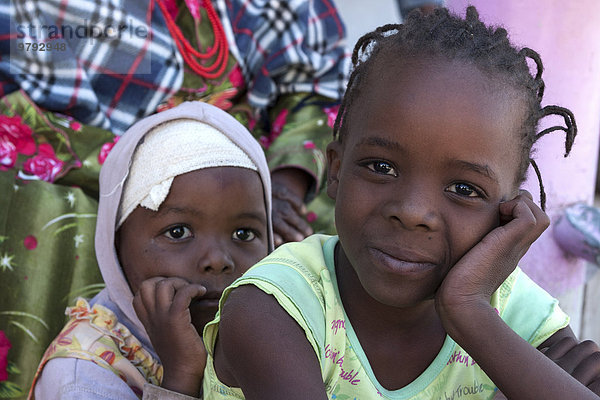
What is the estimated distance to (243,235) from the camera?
7.44 feet

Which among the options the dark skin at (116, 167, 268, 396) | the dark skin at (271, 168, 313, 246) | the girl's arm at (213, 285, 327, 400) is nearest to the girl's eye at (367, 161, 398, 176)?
the girl's arm at (213, 285, 327, 400)

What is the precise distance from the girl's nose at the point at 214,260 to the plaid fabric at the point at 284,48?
1058 mm

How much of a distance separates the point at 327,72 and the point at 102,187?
1.24 meters

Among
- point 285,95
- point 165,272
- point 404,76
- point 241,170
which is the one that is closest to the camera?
point 404,76

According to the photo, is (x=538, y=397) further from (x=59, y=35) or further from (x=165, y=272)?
(x=59, y=35)

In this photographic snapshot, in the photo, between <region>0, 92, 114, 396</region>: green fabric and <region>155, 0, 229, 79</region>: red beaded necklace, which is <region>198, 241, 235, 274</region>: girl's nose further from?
<region>155, 0, 229, 79</region>: red beaded necklace

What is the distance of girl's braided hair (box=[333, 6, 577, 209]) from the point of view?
1.57 m

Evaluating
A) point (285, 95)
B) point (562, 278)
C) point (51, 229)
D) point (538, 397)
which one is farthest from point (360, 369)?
point (285, 95)

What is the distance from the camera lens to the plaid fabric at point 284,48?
3059 millimetres

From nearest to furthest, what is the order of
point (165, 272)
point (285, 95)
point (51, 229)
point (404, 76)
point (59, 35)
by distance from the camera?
point (404, 76) → point (165, 272) → point (51, 229) → point (59, 35) → point (285, 95)

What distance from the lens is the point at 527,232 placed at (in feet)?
5.31

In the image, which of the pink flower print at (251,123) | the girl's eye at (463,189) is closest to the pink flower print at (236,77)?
the pink flower print at (251,123)

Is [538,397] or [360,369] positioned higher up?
[538,397]

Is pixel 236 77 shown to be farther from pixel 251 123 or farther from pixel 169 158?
pixel 169 158
